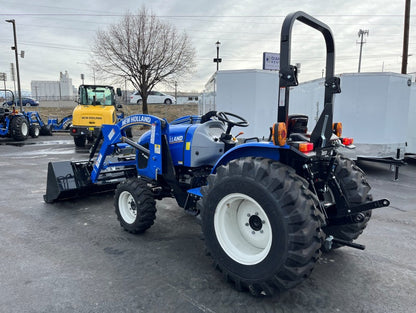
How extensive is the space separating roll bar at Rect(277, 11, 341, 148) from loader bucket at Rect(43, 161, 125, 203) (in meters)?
3.79

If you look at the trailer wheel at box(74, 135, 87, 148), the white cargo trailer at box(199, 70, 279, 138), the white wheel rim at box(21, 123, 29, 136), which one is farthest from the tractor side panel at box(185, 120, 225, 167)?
the white wheel rim at box(21, 123, 29, 136)

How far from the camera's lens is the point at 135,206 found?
432 centimetres

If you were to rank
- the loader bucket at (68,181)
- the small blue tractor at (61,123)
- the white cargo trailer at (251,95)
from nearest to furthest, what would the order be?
the loader bucket at (68,181)
the white cargo trailer at (251,95)
the small blue tractor at (61,123)

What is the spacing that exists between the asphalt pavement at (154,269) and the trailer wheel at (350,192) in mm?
334

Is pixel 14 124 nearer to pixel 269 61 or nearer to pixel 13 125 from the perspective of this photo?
pixel 13 125

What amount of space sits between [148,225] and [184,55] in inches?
720

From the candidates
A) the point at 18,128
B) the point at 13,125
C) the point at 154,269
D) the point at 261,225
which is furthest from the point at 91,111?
the point at 261,225

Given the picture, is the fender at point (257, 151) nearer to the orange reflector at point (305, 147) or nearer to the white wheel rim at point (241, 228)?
the orange reflector at point (305, 147)

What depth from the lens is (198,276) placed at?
3252 millimetres

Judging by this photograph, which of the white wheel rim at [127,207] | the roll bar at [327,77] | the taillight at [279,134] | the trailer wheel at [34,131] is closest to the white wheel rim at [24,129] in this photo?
the trailer wheel at [34,131]

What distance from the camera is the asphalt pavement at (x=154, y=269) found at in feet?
9.18

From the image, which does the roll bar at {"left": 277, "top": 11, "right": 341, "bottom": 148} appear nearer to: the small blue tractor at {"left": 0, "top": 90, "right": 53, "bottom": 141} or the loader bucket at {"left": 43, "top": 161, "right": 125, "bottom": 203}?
the loader bucket at {"left": 43, "top": 161, "right": 125, "bottom": 203}

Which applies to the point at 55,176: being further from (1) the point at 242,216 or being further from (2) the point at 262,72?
(2) the point at 262,72

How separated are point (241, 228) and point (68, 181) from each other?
11.6 ft
